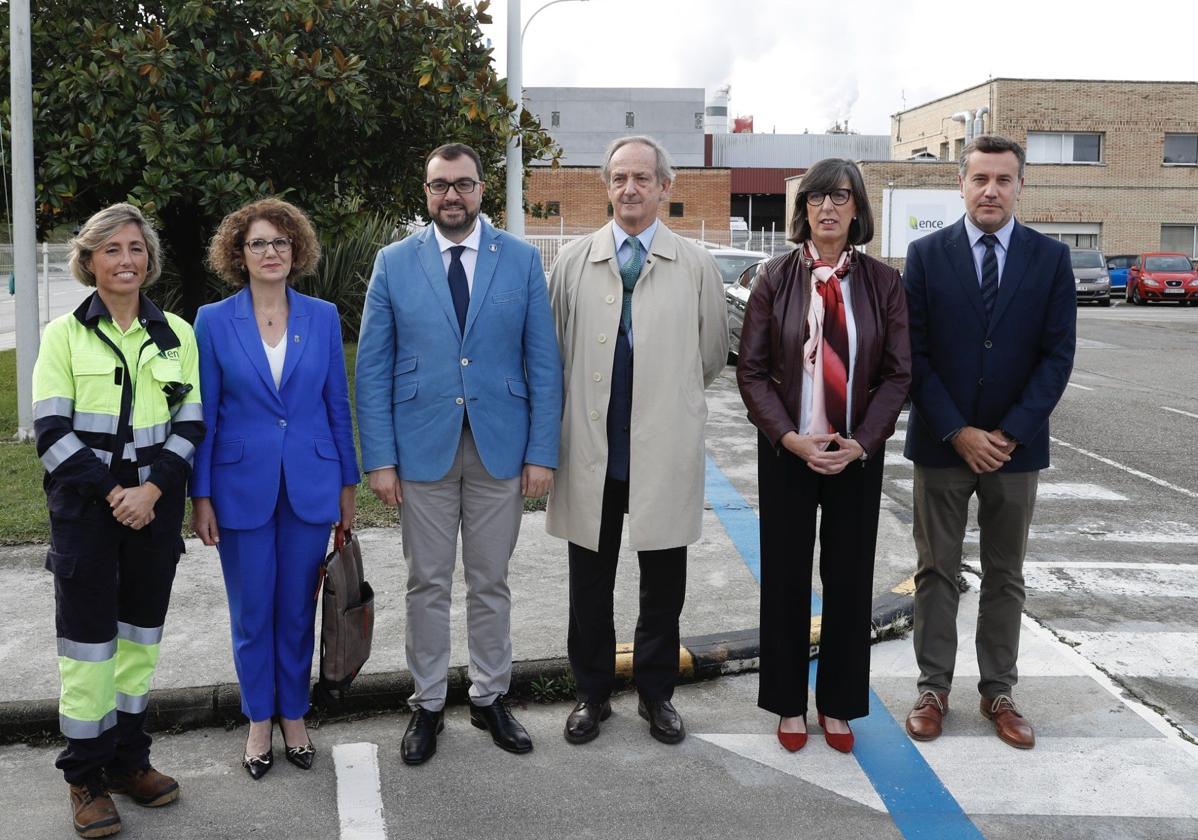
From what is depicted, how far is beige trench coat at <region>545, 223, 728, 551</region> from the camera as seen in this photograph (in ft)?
14.0

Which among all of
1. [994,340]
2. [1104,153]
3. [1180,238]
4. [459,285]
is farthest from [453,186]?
[1180,238]

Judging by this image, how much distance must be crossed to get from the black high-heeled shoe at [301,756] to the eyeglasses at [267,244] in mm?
1749

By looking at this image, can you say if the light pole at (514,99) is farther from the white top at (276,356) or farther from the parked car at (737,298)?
the white top at (276,356)

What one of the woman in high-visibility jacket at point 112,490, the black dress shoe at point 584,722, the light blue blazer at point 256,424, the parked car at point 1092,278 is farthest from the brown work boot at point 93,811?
the parked car at point 1092,278

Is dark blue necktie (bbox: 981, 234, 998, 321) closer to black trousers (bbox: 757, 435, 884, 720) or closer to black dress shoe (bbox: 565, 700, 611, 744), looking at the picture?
black trousers (bbox: 757, 435, 884, 720)

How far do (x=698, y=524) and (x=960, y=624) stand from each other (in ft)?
6.35

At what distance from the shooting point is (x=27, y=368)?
382 inches

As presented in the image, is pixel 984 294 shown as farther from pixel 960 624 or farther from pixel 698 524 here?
pixel 960 624

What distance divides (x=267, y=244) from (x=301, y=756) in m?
1.80

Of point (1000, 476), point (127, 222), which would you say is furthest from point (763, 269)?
point (127, 222)

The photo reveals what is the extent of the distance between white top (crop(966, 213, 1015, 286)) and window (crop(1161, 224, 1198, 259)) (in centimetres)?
4525

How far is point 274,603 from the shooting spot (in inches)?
161

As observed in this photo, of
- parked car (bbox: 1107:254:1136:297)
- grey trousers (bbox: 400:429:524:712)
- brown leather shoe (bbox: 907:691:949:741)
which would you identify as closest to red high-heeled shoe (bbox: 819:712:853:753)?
brown leather shoe (bbox: 907:691:949:741)

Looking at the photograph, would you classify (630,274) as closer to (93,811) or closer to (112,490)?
(112,490)
